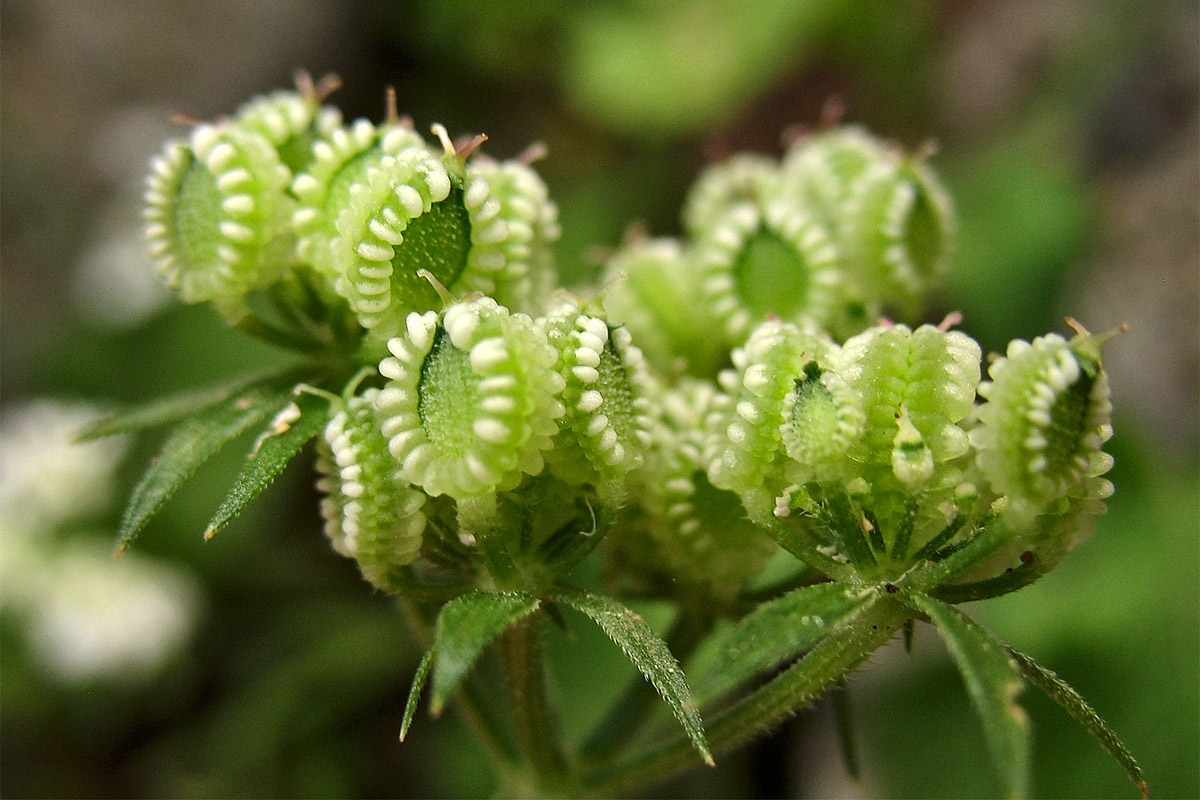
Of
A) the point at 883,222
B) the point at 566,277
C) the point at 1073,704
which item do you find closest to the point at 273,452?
the point at 1073,704

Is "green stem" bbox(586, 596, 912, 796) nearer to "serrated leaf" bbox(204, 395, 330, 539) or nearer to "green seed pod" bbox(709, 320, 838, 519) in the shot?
"green seed pod" bbox(709, 320, 838, 519)

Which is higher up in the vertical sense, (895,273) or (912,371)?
(895,273)

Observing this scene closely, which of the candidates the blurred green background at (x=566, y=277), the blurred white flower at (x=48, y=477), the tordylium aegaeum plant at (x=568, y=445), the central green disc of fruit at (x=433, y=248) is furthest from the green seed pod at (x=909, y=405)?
the blurred white flower at (x=48, y=477)

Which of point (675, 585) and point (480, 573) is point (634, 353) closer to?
point (480, 573)

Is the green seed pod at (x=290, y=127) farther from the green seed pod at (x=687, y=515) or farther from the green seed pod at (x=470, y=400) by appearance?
the green seed pod at (x=687, y=515)

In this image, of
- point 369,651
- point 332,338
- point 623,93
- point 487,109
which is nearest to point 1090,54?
point 623,93

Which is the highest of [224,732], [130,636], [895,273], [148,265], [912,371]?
[148,265]

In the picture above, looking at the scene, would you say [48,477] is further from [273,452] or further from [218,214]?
[273,452]

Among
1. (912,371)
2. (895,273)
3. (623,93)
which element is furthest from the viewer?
(623,93)
